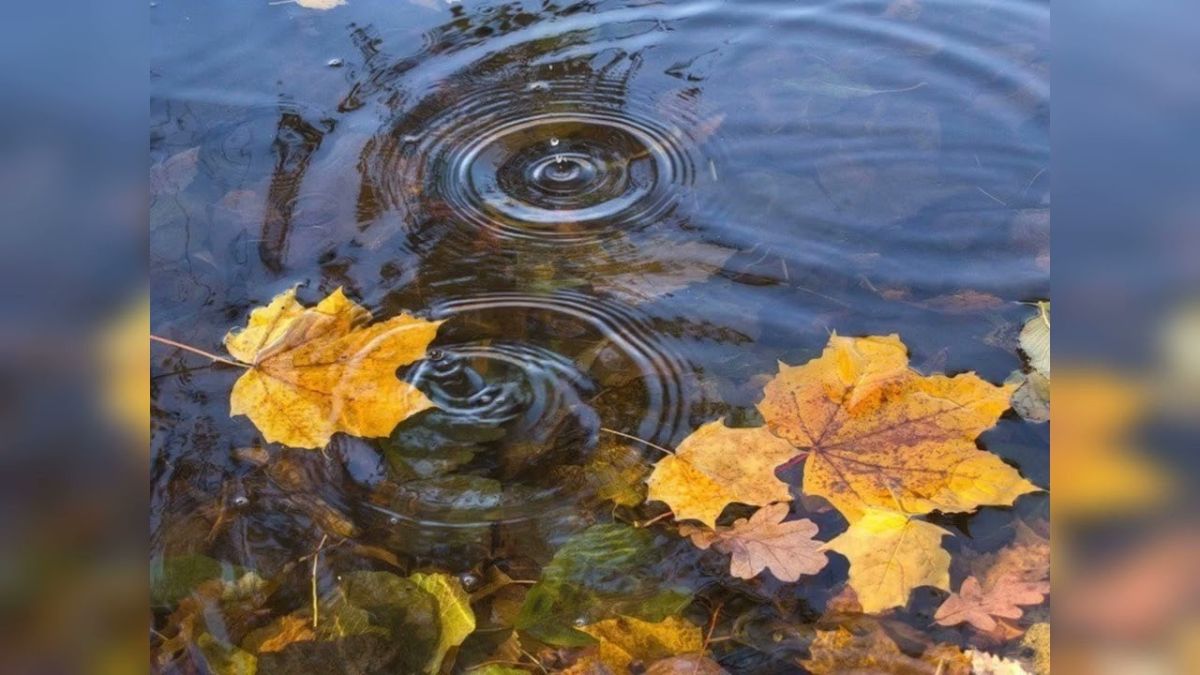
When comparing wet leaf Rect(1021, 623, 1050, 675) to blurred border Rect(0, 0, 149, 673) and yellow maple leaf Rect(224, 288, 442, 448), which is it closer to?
yellow maple leaf Rect(224, 288, 442, 448)

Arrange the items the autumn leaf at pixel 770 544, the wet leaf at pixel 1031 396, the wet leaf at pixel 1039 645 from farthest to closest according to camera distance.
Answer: the wet leaf at pixel 1031 396 < the autumn leaf at pixel 770 544 < the wet leaf at pixel 1039 645

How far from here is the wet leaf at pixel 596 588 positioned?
1.19m

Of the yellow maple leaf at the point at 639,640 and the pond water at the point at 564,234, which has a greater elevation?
the pond water at the point at 564,234

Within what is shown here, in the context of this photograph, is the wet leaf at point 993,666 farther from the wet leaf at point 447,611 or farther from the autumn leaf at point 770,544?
the wet leaf at point 447,611

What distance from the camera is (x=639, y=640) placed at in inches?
45.8

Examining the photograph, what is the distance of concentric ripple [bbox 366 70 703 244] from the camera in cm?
180

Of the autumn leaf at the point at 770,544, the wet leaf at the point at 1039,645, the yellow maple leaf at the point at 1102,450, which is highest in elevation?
the yellow maple leaf at the point at 1102,450

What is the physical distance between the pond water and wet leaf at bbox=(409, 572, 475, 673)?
2cm

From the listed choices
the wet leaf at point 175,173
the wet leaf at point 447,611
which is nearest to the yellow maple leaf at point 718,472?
the wet leaf at point 447,611

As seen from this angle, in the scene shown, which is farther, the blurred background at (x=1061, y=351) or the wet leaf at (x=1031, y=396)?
the wet leaf at (x=1031, y=396)

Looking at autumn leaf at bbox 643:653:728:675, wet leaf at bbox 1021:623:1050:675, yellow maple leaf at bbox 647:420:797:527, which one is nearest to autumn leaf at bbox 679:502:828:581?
yellow maple leaf at bbox 647:420:797:527

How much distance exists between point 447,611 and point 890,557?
526mm

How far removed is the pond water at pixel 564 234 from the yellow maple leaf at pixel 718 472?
0.12 feet

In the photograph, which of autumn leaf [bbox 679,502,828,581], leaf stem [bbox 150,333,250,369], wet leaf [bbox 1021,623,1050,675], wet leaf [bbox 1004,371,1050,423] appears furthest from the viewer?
leaf stem [bbox 150,333,250,369]
